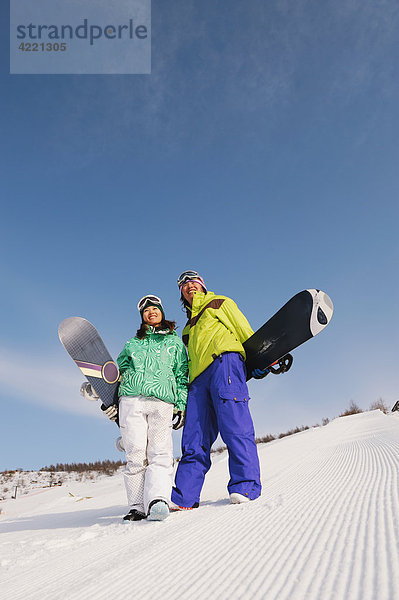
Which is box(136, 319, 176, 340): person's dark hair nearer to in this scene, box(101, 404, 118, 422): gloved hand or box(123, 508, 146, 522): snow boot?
box(101, 404, 118, 422): gloved hand

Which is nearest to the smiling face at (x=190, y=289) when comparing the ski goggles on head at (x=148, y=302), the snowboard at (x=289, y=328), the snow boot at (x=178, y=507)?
the ski goggles on head at (x=148, y=302)

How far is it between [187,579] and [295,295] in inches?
97.4

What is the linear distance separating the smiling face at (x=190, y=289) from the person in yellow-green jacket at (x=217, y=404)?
16 centimetres

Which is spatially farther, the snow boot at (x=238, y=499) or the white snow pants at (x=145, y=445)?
the white snow pants at (x=145, y=445)

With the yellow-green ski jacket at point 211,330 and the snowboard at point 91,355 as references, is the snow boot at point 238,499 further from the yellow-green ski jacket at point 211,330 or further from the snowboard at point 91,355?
the snowboard at point 91,355

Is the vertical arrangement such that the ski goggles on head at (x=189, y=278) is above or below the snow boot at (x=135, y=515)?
above

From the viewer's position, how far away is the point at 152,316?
3.29m

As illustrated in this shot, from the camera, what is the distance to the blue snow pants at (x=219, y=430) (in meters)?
2.61

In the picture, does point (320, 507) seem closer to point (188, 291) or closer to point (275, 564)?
point (275, 564)

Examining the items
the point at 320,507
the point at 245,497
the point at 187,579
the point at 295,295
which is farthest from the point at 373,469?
the point at 187,579

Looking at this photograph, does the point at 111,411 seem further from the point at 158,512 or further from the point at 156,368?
the point at 158,512

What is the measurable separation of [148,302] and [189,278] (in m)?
0.57

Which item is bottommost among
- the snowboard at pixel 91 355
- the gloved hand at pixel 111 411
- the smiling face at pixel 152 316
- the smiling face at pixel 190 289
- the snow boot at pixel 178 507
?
the snow boot at pixel 178 507

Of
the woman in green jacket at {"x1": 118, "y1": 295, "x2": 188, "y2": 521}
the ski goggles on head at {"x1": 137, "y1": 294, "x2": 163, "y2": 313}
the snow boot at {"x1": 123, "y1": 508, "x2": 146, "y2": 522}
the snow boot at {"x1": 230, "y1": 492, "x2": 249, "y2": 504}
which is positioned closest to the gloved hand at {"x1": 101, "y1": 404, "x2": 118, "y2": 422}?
the woman in green jacket at {"x1": 118, "y1": 295, "x2": 188, "y2": 521}
